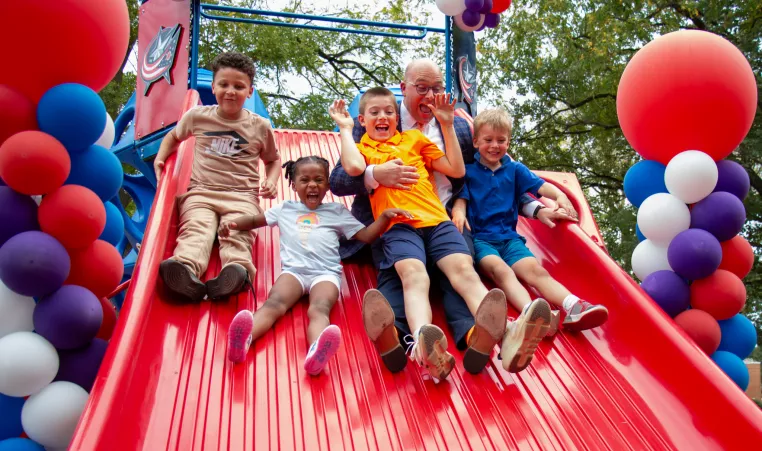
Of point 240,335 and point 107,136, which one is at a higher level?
point 107,136

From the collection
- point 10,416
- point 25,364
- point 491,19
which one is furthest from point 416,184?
point 491,19

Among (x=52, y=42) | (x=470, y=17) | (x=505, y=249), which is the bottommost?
(x=505, y=249)

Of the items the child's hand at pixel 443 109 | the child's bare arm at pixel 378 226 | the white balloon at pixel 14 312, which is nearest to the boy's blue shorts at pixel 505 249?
the child's bare arm at pixel 378 226

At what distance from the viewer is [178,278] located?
9.96 feet

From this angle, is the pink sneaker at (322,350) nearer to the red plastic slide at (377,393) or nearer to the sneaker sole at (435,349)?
the red plastic slide at (377,393)

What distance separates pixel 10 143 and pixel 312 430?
1563 millimetres

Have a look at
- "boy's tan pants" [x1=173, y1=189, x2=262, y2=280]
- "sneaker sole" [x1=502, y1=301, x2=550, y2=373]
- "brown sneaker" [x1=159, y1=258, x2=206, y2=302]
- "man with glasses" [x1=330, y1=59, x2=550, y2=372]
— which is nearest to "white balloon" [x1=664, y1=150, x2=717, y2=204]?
"man with glasses" [x1=330, y1=59, x2=550, y2=372]

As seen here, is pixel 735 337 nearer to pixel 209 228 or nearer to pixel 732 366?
pixel 732 366

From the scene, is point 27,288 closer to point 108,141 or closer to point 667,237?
point 108,141

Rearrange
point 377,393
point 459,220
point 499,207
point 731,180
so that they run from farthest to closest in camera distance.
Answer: point 499,207, point 459,220, point 731,180, point 377,393

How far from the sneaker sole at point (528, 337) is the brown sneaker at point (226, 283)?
126 centimetres

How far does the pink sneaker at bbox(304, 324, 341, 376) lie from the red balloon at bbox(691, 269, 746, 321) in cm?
178

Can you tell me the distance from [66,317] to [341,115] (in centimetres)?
165

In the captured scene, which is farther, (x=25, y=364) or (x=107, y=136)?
(x=107, y=136)
